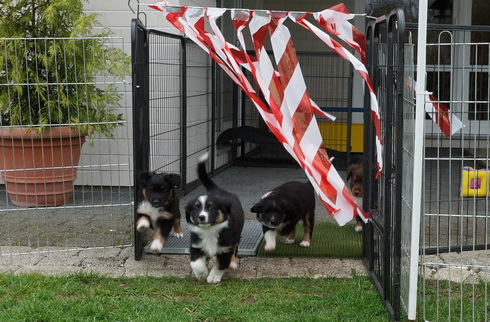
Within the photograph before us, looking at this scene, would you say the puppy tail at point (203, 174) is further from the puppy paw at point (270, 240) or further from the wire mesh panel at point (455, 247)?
the wire mesh panel at point (455, 247)

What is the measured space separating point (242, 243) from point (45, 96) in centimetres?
303

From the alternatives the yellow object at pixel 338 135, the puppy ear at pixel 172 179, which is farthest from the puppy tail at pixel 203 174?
the yellow object at pixel 338 135

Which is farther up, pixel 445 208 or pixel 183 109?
pixel 183 109

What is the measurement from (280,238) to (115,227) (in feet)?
5.46

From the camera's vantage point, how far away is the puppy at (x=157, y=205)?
5414 millimetres

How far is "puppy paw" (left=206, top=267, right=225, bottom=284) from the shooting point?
4.98 meters

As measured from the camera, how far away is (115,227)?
6.63 m

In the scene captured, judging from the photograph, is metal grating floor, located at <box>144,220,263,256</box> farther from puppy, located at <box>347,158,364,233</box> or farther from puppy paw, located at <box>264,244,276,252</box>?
puppy, located at <box>347,158,364,233</box>

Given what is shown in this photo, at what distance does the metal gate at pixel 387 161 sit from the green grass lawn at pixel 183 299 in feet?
0.77

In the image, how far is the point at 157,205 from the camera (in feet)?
17.7

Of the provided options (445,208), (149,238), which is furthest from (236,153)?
(149,238)

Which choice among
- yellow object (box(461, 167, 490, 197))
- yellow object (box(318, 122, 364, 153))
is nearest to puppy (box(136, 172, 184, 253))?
yellow object (box(461, 167, 490, 197))

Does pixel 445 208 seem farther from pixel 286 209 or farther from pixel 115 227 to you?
pixel 115 227

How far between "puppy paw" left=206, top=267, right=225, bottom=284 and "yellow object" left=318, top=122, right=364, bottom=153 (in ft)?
20.8
